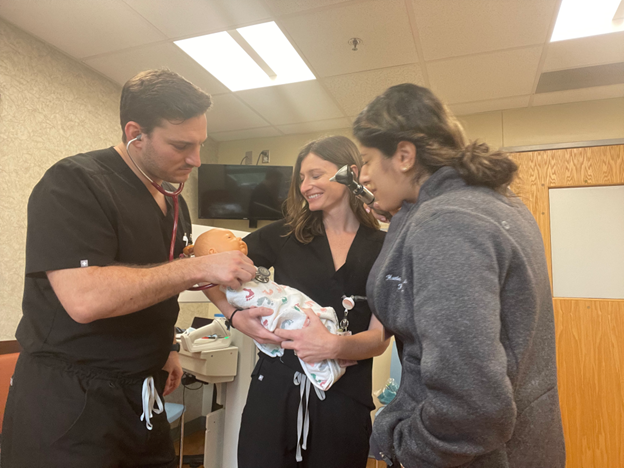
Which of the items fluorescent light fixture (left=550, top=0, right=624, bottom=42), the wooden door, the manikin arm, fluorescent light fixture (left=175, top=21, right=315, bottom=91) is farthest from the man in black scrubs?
the wooden door

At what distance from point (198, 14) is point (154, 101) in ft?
4.87

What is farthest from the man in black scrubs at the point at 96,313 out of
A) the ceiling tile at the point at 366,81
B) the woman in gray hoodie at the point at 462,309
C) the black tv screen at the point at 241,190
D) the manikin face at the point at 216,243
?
the black tv screen at the point at 241,190

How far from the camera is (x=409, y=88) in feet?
3.01

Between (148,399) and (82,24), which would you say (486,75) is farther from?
(148,399)

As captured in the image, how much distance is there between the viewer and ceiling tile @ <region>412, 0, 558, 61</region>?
2.20 m

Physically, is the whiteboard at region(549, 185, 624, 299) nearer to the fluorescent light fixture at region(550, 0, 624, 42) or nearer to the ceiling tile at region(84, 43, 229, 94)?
the fluorescent light fixture at region(550, 0, 624, 42)

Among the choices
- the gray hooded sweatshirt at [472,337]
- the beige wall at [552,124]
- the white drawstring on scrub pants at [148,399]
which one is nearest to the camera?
the gray hooded sweatshirt at [472,337]

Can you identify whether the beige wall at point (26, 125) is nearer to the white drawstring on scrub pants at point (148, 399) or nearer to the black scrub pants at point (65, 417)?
the black scrub pants at point (65, 417)

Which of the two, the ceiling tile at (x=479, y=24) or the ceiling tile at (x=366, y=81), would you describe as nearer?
the ceiling tile at (x=479, y=24)

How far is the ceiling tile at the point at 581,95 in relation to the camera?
3.15 meters

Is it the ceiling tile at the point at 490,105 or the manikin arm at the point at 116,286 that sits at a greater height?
the ceiling tile at the point at 490,105

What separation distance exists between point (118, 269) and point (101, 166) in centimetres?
34

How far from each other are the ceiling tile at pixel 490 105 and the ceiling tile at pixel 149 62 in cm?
212

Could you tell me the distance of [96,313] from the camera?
927 mm
